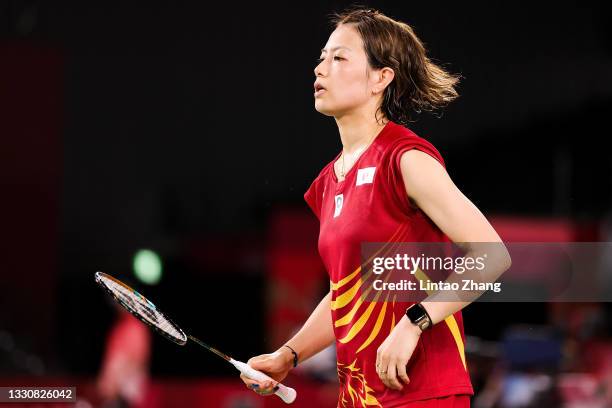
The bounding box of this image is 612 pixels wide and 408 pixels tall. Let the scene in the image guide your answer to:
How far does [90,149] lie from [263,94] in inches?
57.2

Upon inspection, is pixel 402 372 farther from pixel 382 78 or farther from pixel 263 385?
pixel 382 78

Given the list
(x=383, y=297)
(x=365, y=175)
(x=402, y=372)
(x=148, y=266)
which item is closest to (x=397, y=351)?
(x=402, y=372)

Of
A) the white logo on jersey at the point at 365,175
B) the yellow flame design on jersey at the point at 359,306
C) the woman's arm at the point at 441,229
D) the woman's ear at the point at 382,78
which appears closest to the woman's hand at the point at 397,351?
the woman's arm at the point at 441,229

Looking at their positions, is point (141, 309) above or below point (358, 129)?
below

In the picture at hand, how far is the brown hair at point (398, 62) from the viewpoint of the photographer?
7.29ft

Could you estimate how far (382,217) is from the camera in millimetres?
2029

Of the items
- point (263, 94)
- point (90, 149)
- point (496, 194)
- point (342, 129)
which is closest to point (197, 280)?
point (90, 149)

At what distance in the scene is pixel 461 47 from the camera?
311 cm

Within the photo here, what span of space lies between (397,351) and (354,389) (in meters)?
0.24

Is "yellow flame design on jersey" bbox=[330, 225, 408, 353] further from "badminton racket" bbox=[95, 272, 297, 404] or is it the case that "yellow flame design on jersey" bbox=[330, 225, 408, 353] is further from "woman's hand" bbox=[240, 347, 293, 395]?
"badminton racket" bbox=[95, 272, 297, 404]

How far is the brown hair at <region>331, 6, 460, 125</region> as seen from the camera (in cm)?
222

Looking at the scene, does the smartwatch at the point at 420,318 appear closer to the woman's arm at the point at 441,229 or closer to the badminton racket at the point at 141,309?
the woman's arm at the point at 441,229

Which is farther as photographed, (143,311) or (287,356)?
(143,311)

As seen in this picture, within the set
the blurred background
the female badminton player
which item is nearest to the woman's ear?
the female badminton player
